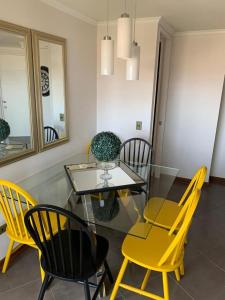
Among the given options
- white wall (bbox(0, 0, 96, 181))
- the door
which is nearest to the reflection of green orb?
white wall (bbox(0, 0, 96, 181))

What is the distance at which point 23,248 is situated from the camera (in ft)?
7.49

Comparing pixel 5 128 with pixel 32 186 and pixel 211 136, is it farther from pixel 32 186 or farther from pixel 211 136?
pixel 211 136

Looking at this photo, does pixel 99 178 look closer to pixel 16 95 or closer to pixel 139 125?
pixel 16 95

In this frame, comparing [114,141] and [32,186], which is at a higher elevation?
[114,141]

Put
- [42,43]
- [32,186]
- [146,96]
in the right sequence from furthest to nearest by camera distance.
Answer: [146,96] → [42,43] → [32,186]

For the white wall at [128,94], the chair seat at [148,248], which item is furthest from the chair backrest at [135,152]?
the chair seat at [148,248]

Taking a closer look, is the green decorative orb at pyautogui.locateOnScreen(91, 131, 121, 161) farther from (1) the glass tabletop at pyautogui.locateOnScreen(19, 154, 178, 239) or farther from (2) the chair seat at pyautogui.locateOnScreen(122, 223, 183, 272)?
(2) the chair seat at pyautogui.locateOnScreen(122, 223, 183, 272)

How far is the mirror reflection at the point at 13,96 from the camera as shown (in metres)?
1.88

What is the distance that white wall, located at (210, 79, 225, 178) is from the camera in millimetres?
3661

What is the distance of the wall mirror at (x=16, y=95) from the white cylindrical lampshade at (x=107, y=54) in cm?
72

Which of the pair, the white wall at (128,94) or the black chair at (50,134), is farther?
the white wall at (128,94)

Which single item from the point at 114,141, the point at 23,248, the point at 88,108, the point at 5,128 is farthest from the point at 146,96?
the point at 23,248

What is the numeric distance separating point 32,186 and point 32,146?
40 centimetres

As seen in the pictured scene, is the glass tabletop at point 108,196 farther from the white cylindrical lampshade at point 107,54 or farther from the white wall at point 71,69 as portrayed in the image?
the white cylindrical lampshade at point 107,54
